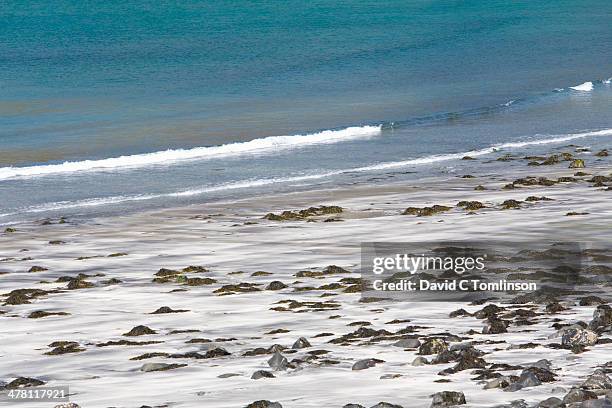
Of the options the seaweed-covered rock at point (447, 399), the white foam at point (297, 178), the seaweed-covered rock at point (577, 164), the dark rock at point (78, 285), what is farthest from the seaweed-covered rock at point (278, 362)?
the seaweed-covered rock at point (577, 164)

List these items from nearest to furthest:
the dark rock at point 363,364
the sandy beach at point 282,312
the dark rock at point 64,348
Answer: the sandy beach at point 282,312 → the dark rock at point 363,364 → the dark rock at point 64,348

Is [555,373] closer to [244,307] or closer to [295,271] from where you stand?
[244,307]

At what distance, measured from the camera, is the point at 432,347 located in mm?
7676

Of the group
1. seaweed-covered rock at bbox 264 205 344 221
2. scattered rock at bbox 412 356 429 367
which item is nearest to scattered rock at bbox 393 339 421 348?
scattered rock at bbox 412 356 429 367

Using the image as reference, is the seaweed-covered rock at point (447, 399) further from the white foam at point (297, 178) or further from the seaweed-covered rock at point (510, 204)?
the white foam at point (297, 178)

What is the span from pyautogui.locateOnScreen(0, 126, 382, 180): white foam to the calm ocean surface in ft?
0.22

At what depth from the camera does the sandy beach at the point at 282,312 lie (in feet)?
23.2

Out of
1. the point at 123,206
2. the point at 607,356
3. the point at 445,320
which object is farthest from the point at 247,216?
the point at 607,356

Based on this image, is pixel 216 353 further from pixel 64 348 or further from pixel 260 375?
pixel 64 348

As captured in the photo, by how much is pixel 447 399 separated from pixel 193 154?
18.5 meters

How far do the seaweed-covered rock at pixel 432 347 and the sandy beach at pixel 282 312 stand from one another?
1 centimetres

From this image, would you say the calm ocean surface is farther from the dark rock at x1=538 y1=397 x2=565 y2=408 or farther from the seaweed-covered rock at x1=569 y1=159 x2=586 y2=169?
the dark rock at x1=538 y1=397 x2=565 y2=408

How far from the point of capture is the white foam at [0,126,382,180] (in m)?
22.9

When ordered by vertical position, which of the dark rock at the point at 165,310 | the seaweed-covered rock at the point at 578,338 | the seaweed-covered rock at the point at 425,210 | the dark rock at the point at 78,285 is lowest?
the seaweed-covered rock at the point at 578,338
